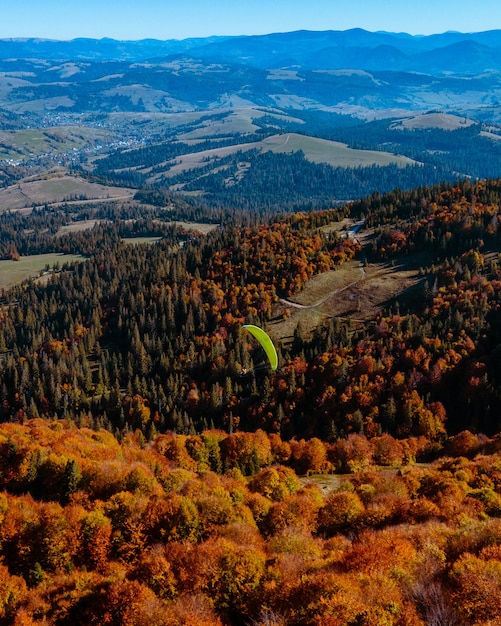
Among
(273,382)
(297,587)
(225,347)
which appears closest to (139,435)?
(273,382)

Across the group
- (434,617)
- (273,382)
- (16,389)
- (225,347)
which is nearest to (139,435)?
(273,382)

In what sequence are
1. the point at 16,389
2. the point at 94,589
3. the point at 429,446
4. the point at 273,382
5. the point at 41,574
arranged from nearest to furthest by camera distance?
the point at 94,589
the point at 41,574
the point at 429,446
the point at 273,382
the point at 16,389

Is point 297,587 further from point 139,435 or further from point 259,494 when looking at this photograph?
point 139,435

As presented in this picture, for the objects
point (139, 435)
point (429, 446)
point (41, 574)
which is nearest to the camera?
point (41, 574)

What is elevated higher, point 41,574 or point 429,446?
point 41,574

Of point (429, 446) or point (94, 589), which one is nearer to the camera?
point (94, 589)

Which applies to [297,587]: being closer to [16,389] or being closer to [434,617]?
[434,617]

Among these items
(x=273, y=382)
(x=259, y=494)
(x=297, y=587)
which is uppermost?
(x=297, y=587)

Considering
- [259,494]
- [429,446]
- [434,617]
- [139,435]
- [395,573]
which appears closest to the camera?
[434,617]

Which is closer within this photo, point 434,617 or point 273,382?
point 434,617
